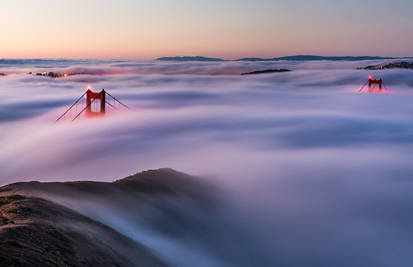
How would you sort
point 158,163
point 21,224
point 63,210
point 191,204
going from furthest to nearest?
point 158,163 < point 191,204 < point 63,210 < point 21,224

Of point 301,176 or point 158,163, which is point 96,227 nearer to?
point 301,176

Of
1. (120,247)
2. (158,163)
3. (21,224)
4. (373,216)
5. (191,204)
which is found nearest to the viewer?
(21,224)

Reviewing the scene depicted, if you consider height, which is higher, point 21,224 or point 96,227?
point 21,224

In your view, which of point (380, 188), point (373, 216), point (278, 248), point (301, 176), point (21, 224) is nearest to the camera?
point (21, 224)

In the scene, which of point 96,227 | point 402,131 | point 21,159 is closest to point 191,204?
point 96,227

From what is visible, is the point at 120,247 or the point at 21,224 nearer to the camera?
the point at 21,224

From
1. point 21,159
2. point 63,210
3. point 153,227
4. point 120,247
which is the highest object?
point 63,210

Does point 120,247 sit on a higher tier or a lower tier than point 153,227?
higher

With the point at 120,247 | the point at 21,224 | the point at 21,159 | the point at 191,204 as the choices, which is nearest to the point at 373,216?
the point at 191,204

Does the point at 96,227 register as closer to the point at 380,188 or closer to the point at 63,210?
the point at 63,210
